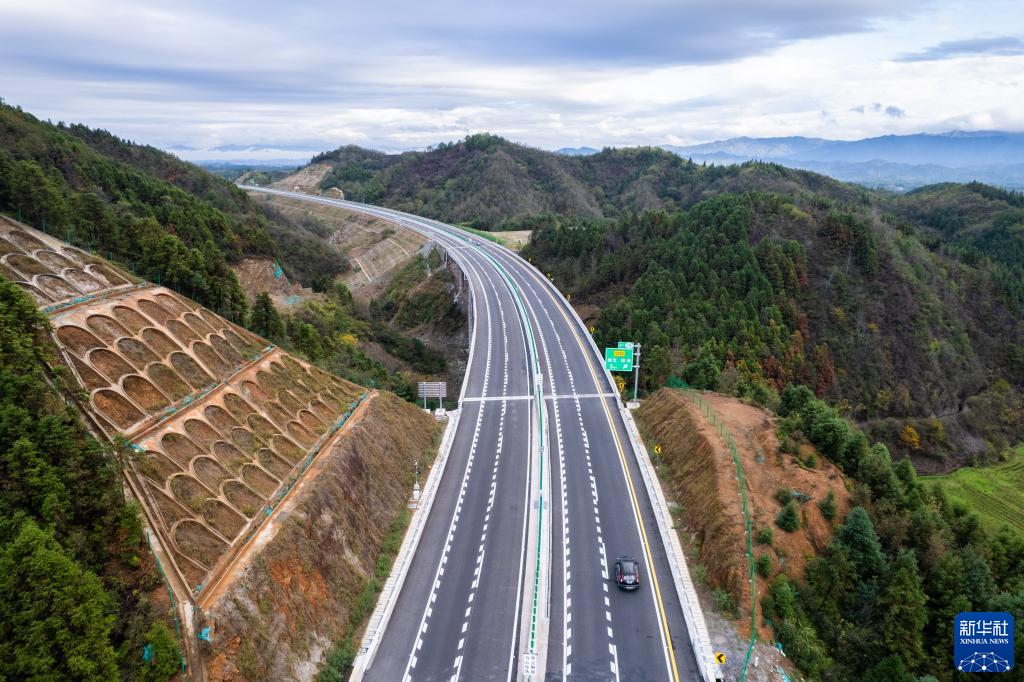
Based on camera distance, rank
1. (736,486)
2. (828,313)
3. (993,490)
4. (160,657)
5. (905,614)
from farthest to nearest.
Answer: (828,313), (993,490), (736,486), (905,614), (160,657)

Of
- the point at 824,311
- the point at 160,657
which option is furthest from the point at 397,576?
the point at 824,311

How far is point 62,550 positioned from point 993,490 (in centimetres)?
8653

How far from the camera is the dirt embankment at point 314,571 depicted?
20.4 meters

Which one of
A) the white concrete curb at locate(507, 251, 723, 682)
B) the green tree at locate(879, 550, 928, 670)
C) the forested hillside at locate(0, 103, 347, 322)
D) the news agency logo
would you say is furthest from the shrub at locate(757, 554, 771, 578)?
the forested hillside at locate(0, 103, 347, 322)

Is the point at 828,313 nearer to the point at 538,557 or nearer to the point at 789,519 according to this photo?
the point at 789,519

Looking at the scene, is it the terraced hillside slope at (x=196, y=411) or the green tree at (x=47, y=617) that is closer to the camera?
the green tree at (x=47, y=617)

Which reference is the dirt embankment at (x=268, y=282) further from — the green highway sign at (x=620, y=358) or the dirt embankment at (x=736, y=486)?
the dirt embankment at (x=736, y=486)

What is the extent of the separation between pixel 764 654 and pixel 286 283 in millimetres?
72872

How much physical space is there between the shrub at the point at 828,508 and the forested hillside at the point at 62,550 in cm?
3155

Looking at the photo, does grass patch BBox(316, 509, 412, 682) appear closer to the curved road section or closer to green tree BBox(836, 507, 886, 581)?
the curved road section

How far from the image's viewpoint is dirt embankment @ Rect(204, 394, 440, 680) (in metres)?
20.4

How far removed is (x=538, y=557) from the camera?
29.9 metres

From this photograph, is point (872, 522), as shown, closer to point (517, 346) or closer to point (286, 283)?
point (517, 346)

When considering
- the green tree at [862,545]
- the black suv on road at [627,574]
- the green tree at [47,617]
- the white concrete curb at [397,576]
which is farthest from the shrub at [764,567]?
the green tree at [47,617]
